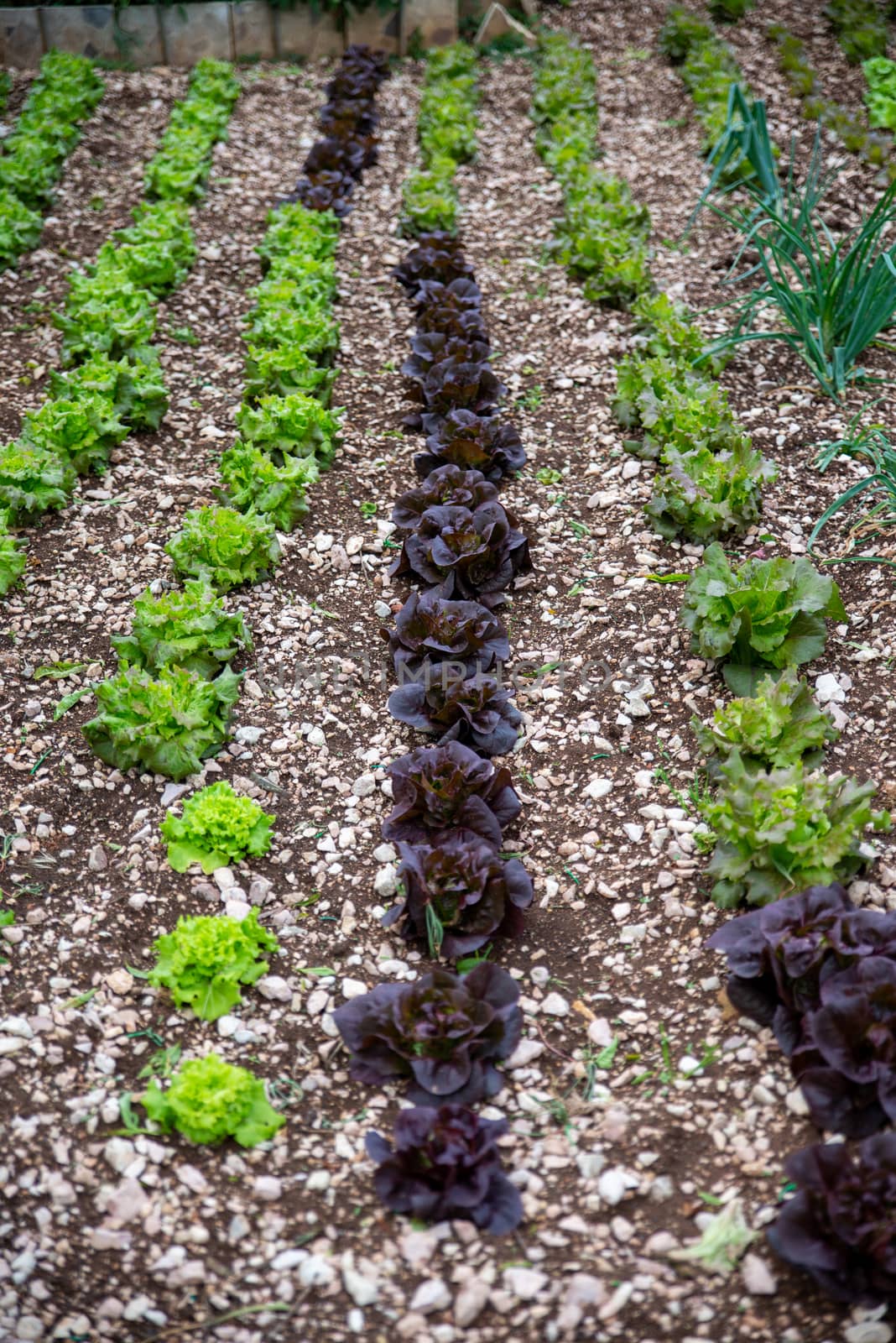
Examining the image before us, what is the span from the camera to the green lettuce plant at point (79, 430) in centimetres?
489

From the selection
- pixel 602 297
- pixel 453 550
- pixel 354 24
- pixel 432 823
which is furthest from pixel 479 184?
pixel 432 823

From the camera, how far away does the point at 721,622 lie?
3811 mm

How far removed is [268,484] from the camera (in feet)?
15.3

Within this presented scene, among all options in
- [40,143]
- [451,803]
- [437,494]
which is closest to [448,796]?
[451,803]

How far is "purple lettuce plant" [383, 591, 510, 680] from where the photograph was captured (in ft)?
12.8

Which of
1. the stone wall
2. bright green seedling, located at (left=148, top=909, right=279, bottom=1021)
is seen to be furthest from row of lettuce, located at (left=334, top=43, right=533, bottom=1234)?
the stone wall

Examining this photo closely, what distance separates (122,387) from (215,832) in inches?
113

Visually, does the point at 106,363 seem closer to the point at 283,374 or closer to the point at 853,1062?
the point at 283,374

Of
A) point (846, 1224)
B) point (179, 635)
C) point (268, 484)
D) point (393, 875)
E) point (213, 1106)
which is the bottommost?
point (393, 875)

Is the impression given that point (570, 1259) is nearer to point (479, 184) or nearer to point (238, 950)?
point (238, 950)

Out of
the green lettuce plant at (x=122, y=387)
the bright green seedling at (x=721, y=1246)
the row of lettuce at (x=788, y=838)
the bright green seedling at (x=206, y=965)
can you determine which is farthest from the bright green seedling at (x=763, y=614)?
the green lettuce plant at (x=122, y=387)

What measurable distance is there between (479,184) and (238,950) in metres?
6.70

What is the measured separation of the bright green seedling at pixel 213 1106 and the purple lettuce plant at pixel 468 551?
214 cm

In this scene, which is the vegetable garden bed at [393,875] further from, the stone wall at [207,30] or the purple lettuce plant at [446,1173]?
the stone wall at [207,30]
